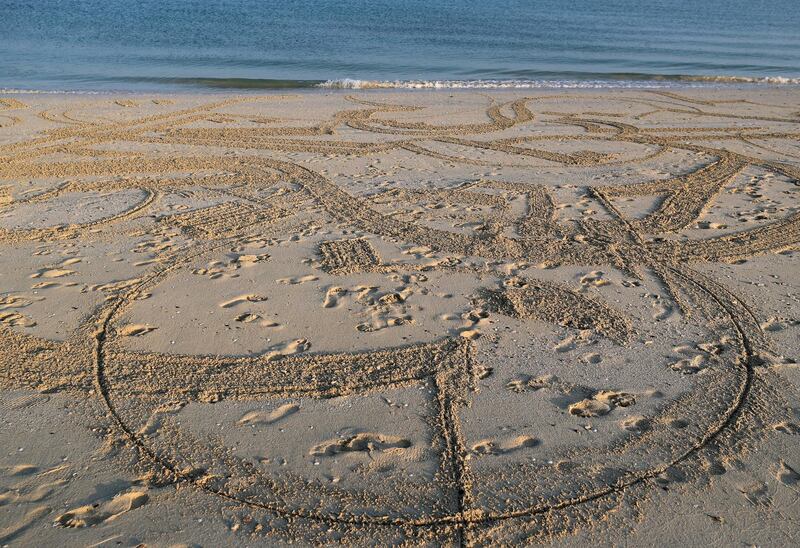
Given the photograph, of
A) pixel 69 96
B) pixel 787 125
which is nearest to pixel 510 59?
pixel 787 125

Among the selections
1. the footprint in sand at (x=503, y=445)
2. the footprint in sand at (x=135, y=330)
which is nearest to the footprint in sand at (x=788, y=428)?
the footprint in sand at (x=503, y=445)

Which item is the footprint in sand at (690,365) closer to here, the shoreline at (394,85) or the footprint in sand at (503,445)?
the footprint in sand at (503,445)

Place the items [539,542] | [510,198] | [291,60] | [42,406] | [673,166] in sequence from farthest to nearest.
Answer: [291,60] < [673,166] < [510,198] < [42,406] < [539,542]

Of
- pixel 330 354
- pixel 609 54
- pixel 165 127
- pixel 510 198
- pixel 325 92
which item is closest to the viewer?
pixel 330 354

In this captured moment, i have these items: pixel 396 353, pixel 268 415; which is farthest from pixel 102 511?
pixel 396 353

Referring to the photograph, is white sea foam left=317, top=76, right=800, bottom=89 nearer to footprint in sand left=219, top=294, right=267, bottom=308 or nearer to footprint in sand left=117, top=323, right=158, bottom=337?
footprint in sand left=219, top=294, right=267, bottom=308

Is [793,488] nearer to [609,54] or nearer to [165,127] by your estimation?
[165,127]

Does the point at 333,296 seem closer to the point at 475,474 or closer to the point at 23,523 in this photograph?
the point at 475,474
